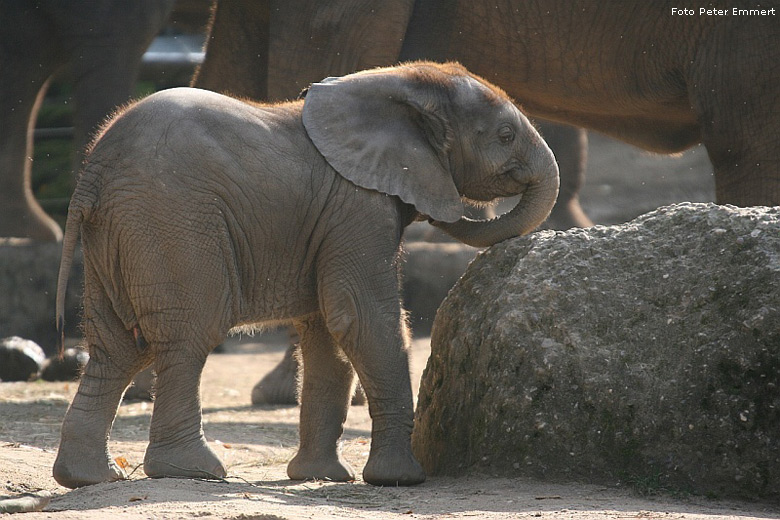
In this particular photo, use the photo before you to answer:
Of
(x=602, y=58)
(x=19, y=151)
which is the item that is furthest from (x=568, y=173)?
(x=19, y=151)

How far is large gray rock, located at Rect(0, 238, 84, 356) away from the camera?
416 inches

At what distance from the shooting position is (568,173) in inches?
447

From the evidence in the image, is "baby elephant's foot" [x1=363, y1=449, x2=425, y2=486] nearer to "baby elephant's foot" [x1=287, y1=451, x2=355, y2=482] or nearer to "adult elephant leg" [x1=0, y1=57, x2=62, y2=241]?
"baby elephant's foot" [x1=287, y1=451, x2=355, y2=482]

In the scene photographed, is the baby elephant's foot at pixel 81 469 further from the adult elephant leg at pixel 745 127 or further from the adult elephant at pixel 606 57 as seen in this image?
the adult elephant leg at pixel 745 127

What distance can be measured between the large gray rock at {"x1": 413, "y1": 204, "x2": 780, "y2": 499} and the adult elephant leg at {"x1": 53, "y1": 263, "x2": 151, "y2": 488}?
1335 mm

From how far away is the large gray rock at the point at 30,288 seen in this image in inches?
416

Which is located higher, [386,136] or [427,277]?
[427,277]

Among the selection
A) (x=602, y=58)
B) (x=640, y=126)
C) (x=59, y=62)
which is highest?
(x=59, y=62)

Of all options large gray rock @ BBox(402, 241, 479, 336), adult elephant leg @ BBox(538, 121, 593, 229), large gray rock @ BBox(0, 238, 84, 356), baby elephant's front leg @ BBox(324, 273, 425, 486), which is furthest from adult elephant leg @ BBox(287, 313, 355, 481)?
large gray rock @ BBox(402, 241, 479, 336)

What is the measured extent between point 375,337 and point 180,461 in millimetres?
926

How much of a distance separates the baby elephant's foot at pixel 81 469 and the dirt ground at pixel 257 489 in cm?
7

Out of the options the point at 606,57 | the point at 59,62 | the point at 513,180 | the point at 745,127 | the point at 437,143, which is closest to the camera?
the point at 437,143

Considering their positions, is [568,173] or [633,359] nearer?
[633,359]

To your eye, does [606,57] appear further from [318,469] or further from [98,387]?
[98,387]
